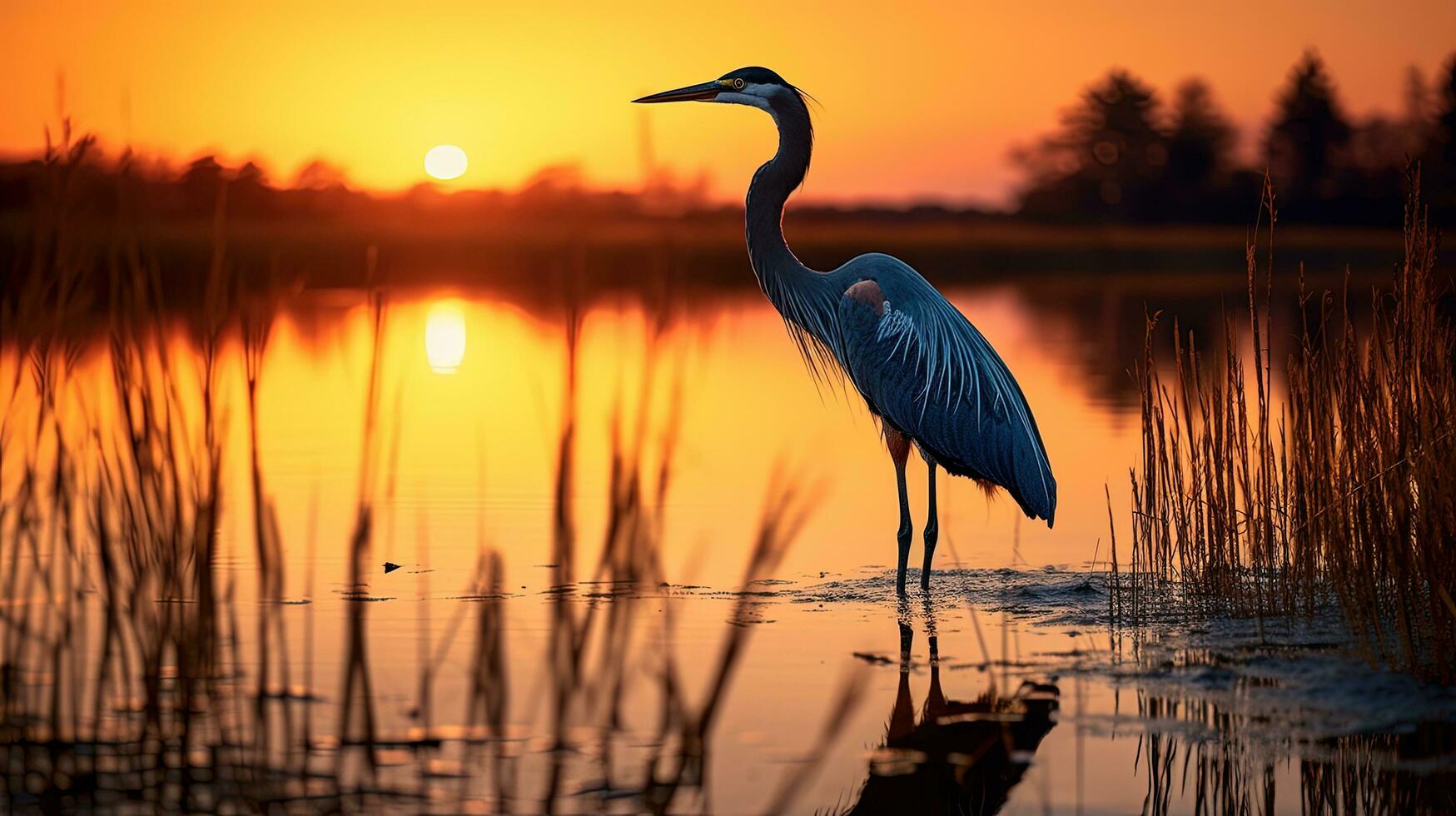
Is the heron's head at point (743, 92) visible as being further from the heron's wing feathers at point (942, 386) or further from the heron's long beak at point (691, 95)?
the heron's wing feathers at point (942, 386)

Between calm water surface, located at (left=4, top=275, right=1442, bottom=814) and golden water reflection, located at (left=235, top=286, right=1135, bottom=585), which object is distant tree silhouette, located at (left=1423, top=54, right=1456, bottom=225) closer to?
golden water reflection, located at (left=235, top=286, right=1135, bottom=585)

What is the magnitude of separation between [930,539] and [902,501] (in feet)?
0.72

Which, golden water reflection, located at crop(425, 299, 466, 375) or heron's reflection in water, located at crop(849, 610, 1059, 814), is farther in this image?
golden water reflection, located at crop(425, 299, 466, 375)

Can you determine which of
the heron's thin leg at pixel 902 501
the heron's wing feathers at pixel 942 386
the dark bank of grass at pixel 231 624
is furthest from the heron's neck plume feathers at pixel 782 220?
the dark bank of grass at pixel 231 624

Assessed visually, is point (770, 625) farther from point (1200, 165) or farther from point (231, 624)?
point (1200, 165)

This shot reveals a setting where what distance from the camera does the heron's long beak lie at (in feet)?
25.7

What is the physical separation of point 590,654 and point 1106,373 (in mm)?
11725

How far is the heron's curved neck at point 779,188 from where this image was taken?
306 inches

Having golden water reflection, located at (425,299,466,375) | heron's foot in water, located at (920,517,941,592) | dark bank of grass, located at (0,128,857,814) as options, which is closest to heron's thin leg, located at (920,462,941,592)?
heron's foot in water, located at (920,517,941,592)

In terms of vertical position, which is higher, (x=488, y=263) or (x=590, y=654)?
(x=488, y=263)

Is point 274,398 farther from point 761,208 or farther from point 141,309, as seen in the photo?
point 141,309

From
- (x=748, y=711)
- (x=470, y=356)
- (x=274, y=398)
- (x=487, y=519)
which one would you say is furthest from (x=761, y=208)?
(x=470, y=356)

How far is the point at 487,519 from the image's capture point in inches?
329

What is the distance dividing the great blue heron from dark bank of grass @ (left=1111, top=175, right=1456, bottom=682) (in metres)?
0.78
